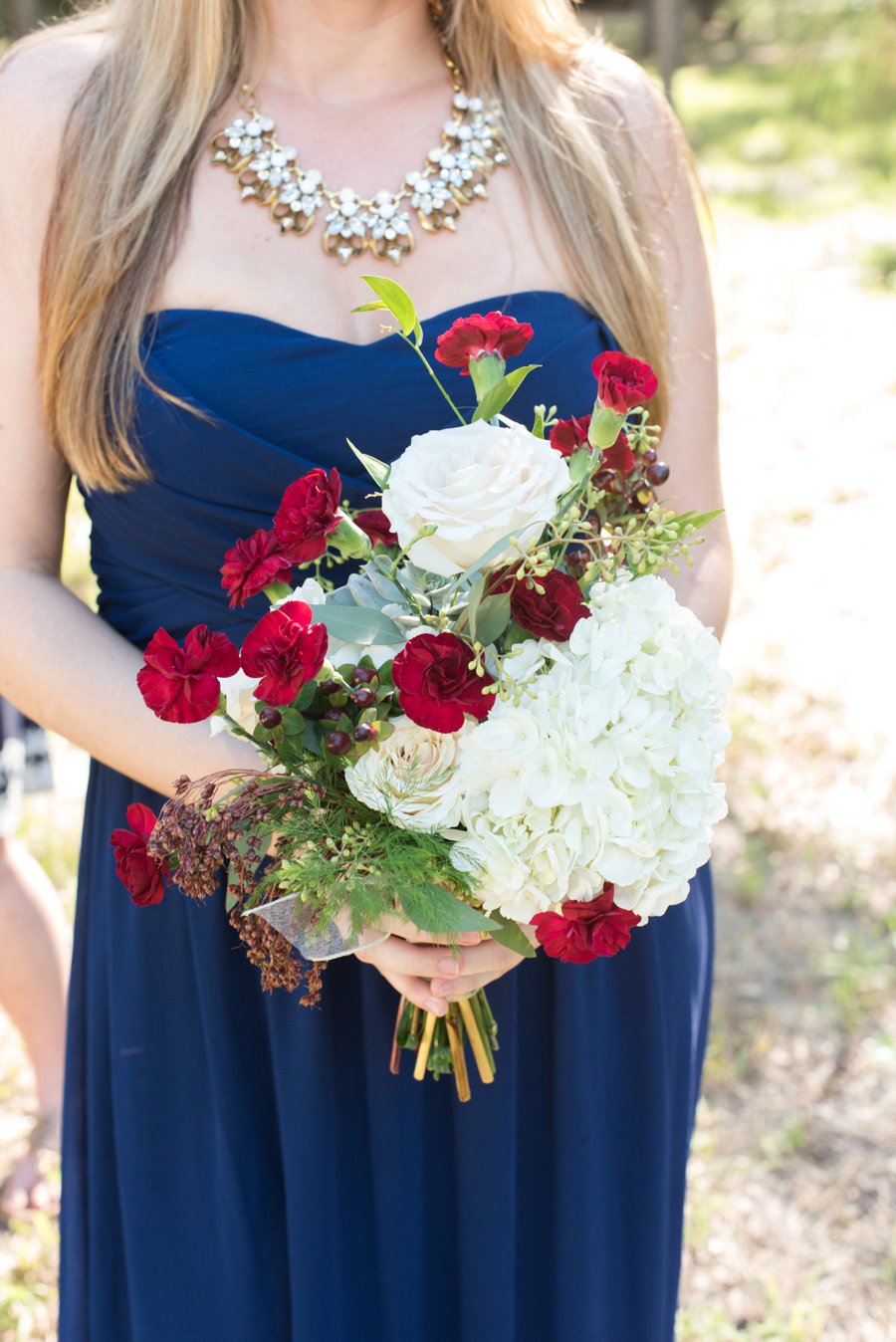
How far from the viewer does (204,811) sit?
1.34m

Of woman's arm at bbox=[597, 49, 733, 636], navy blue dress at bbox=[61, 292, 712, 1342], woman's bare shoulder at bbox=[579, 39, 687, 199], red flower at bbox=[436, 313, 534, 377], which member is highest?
woman's bare shoulder at bbox=[579, 39, 687, 199]

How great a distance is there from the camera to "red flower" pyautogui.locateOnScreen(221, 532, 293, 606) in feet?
4.32

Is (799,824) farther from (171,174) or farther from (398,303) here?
(398,303)

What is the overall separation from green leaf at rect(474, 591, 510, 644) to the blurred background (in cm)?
98

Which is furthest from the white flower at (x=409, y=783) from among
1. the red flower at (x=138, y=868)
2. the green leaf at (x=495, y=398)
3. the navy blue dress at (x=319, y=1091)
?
the navy blue dress at (x=319, y=1091)

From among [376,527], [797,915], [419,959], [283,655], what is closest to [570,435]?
[376,527]

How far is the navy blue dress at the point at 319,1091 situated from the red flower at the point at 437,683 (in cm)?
58

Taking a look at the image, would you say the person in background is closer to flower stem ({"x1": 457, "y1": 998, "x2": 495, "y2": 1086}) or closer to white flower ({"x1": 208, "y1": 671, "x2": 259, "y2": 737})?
flower stem ({"x1": 457, "y1": 998, "x2": 495, "y2": 1086})

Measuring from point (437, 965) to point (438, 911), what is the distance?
0.23m

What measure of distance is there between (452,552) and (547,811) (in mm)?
258

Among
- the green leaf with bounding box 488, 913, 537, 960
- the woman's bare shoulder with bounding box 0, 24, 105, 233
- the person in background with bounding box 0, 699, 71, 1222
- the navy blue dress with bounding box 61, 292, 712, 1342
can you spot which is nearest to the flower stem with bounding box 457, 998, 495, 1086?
the navy blue dress with bounding box 61, 292, 712, 1342

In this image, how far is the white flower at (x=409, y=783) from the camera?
1.32 meters

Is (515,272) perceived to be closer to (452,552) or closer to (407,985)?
(452,552)

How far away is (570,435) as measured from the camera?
1.49 meters
